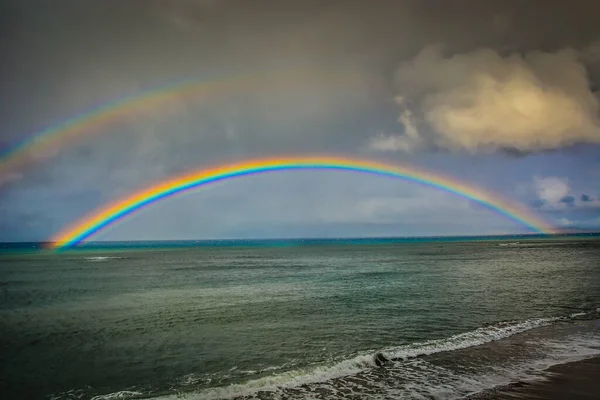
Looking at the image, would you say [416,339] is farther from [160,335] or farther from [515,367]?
[160,335]

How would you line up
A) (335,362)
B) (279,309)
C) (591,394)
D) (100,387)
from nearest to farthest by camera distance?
(591,394) → (100,387) → (335,362) → (279,309)

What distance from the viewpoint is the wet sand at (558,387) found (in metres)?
12.3

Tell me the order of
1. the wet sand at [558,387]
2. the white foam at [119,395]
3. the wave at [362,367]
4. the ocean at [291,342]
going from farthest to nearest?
the ocean at [291,342] < the wave at [362,367] < the white foam at [119,395] < the wet sand at [558,387]

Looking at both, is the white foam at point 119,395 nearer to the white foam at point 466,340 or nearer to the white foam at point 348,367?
the white foam at point 348,367

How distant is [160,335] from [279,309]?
9965mm

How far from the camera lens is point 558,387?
13008 mm

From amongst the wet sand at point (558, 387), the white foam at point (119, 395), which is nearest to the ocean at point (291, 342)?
the white foam at point (119, 395)

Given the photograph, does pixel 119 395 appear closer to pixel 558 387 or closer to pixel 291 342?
pixel 291 342

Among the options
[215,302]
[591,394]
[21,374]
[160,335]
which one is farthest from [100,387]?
[215,302]

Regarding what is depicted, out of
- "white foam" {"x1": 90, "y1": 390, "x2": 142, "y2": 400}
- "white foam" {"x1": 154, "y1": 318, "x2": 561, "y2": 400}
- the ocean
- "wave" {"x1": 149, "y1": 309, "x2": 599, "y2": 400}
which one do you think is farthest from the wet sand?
"white foam" {"x1": 90, "y1": 390, "x2": 142, "y2": 400}

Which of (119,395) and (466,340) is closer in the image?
(119,395)

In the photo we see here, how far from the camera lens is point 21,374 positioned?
1623 centimetres

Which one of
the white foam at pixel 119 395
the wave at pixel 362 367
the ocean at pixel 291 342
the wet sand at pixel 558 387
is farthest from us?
the ocean at pixel 291 342

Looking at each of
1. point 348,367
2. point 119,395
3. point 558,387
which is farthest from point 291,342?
point 558,387
